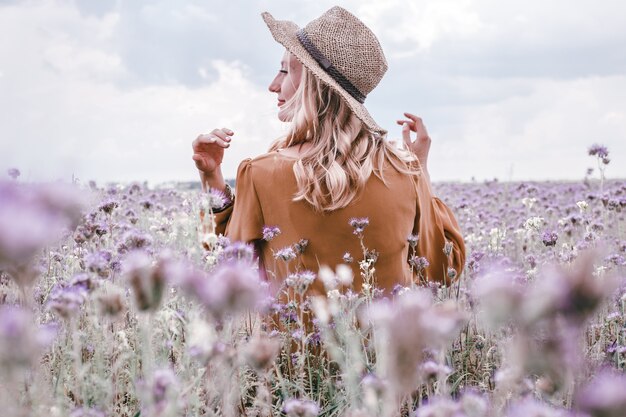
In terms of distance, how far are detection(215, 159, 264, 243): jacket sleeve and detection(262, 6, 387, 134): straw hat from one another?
604 millimetres

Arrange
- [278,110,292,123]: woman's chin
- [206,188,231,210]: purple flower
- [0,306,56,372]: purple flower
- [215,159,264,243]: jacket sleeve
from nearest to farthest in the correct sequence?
[0,306,56,372]: purple flower → [206,188,231,210]: purple flower → [215,159,264,243]: jacket sleeve → [278,110,292,123]: woman's chin

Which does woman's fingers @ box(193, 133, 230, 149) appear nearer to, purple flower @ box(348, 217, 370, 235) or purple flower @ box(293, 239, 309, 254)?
purple flower @ box(293, 239, 309, 254)

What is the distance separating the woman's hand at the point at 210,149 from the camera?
2.90m

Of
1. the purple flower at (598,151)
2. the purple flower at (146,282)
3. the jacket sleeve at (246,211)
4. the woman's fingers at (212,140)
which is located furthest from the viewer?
the purple flower at (598,151)

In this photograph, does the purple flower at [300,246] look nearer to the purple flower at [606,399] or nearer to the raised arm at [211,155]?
the raised arm at [211,155]

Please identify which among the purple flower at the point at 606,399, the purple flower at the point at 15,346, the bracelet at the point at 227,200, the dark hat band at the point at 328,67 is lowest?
the bracelet at the point at 227,200

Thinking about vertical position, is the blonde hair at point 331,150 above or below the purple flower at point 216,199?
above

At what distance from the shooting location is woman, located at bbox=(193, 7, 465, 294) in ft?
9.92

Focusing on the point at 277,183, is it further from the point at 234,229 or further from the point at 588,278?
the point at 588,278

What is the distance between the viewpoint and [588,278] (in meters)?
1.01

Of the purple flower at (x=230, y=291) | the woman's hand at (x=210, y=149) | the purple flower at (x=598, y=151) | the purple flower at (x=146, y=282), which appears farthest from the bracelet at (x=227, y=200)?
the purple flower at (x=598, y=151)

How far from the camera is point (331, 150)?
A: 10.0ft

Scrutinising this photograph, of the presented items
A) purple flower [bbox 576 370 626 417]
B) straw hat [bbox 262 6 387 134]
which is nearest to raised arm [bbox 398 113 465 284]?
straw hat [bbox 262 6 387 134]

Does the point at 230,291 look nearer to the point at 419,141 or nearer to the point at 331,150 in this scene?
the point at 331,150
